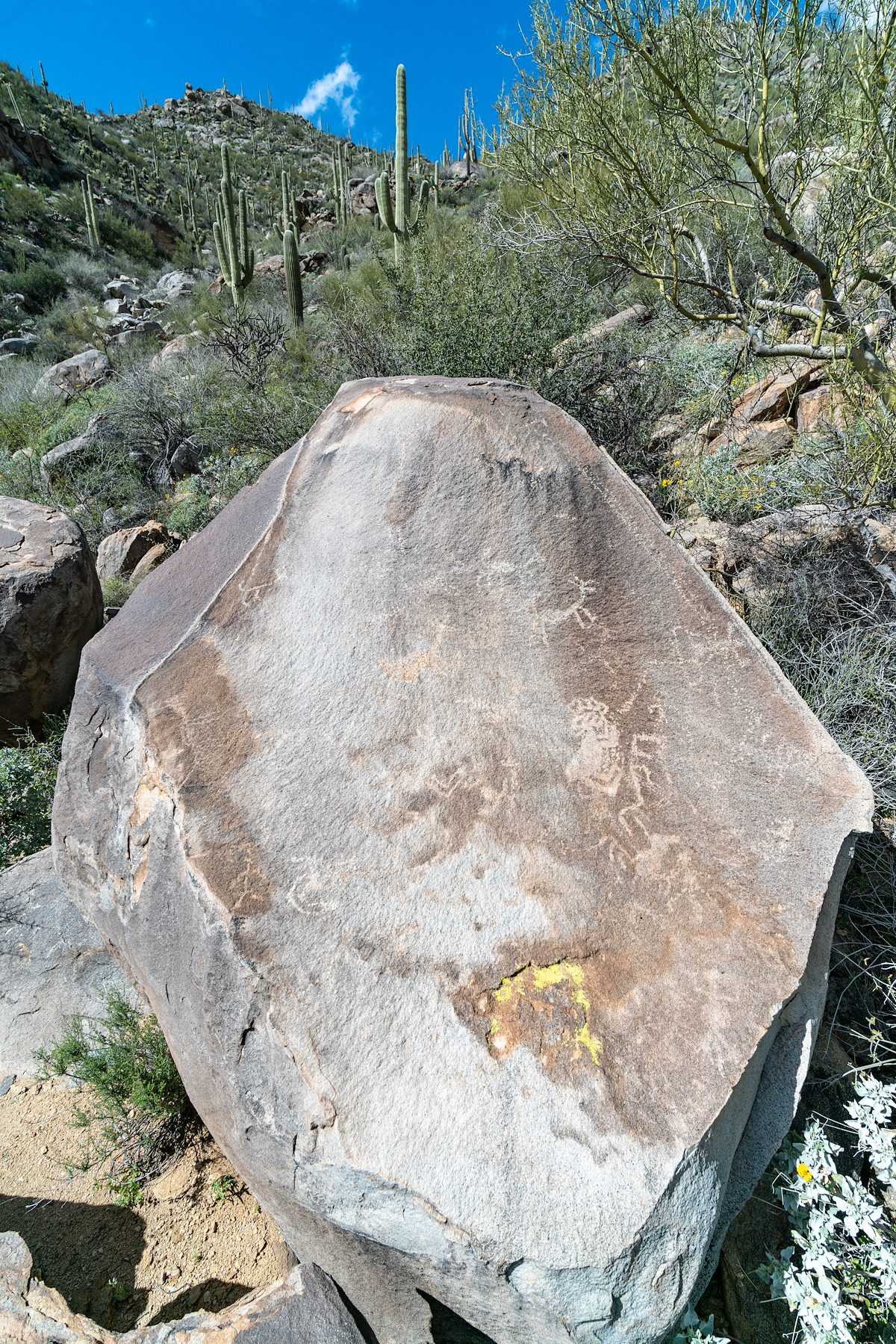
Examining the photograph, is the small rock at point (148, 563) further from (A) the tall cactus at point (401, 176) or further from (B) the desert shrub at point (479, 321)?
(A) the tall cactus at point (401, 176)

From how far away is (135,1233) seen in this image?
2029 millimetres

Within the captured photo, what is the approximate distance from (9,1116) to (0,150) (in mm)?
26579

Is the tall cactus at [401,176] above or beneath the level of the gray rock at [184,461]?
above

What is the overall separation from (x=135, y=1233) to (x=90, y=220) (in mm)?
24233

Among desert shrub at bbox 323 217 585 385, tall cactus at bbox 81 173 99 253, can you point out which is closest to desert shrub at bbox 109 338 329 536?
desert shrub at bbox 323 217 585 385

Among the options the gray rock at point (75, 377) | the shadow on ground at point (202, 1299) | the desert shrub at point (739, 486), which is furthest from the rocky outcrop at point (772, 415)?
the gray rock at point (75, 377)

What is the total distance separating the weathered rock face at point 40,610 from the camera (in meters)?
3.87

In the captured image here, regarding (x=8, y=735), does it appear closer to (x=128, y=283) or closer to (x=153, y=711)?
(x=153, y=711)

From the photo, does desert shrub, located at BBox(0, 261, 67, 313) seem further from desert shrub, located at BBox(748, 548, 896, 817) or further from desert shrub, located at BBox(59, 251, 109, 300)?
desert shrub, located at BBox(748, 548, 896, 817)

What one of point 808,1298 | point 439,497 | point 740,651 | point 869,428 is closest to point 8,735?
point 439,497

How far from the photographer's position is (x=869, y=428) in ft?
11.0

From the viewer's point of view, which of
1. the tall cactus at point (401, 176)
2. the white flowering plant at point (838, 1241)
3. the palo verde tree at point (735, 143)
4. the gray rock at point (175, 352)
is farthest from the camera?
the gray rock at point (175, 352)

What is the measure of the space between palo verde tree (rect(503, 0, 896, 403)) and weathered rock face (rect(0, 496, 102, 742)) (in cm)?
389

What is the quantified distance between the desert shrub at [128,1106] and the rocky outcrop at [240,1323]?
594 mm
